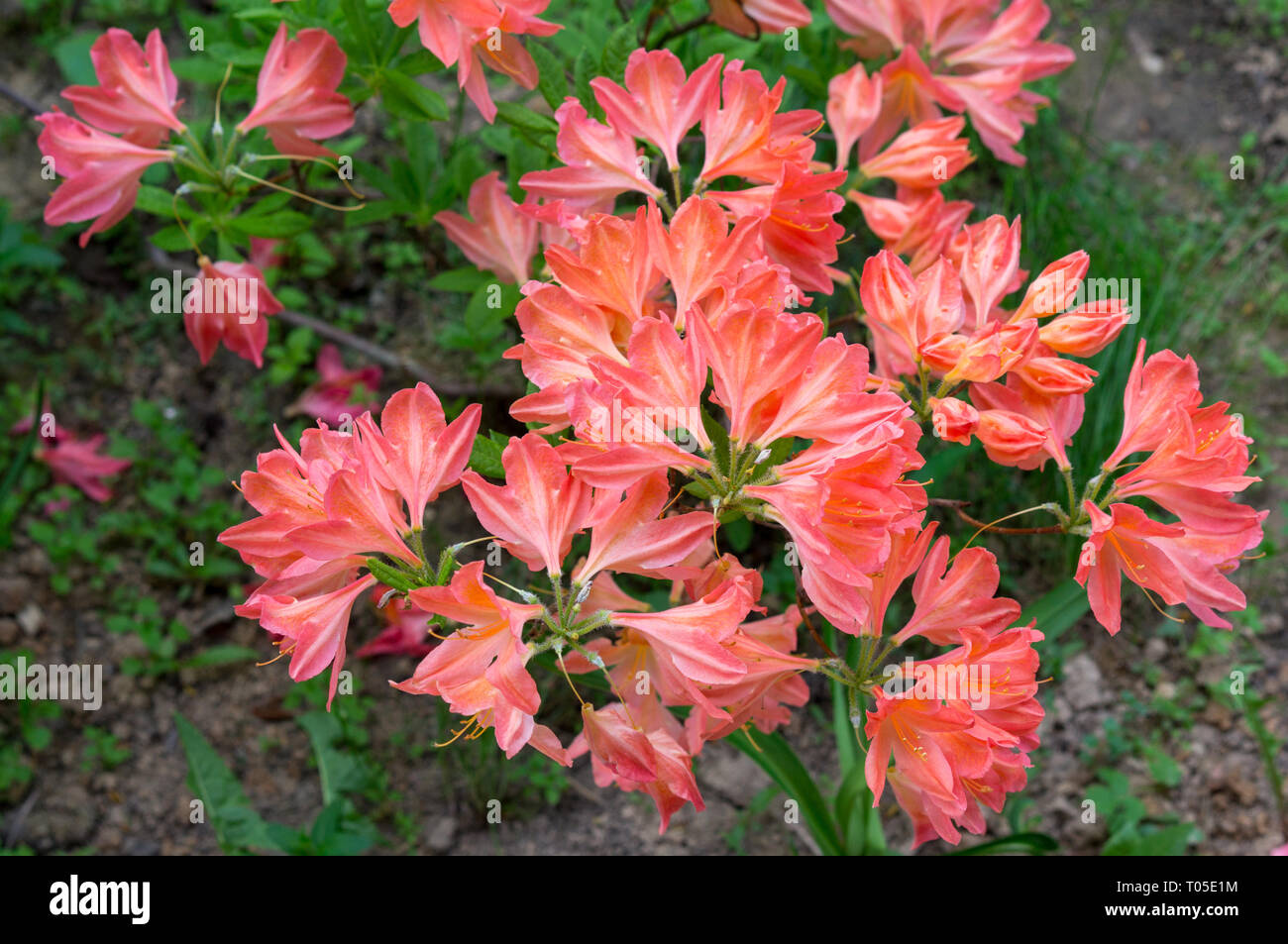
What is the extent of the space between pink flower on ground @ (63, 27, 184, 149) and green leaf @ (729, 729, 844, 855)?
4.25ft

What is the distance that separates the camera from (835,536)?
106 cm

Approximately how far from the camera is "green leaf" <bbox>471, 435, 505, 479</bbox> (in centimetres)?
130

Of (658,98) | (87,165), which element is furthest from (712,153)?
(87,165)

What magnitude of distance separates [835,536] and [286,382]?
6.64ft

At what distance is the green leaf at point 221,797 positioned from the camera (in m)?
1.91

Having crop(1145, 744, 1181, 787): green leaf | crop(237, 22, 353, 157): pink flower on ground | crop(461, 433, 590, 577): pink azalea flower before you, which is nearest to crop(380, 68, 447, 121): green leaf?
crop(237, 22, 353, 157): pink flower on ground

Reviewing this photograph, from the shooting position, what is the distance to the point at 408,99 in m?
1.63

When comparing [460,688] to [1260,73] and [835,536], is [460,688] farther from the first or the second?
[1260,73]

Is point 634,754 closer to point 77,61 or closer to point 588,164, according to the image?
point 588,164

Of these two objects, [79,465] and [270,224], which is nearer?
[270,224]

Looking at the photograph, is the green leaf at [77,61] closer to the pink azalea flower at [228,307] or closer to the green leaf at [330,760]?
the pink azalea flower at [228,307]

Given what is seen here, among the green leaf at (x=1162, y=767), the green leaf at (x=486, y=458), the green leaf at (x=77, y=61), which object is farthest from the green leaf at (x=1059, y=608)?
the green leaf at (x=77, y=61)

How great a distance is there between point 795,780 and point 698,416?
34.4 inches
